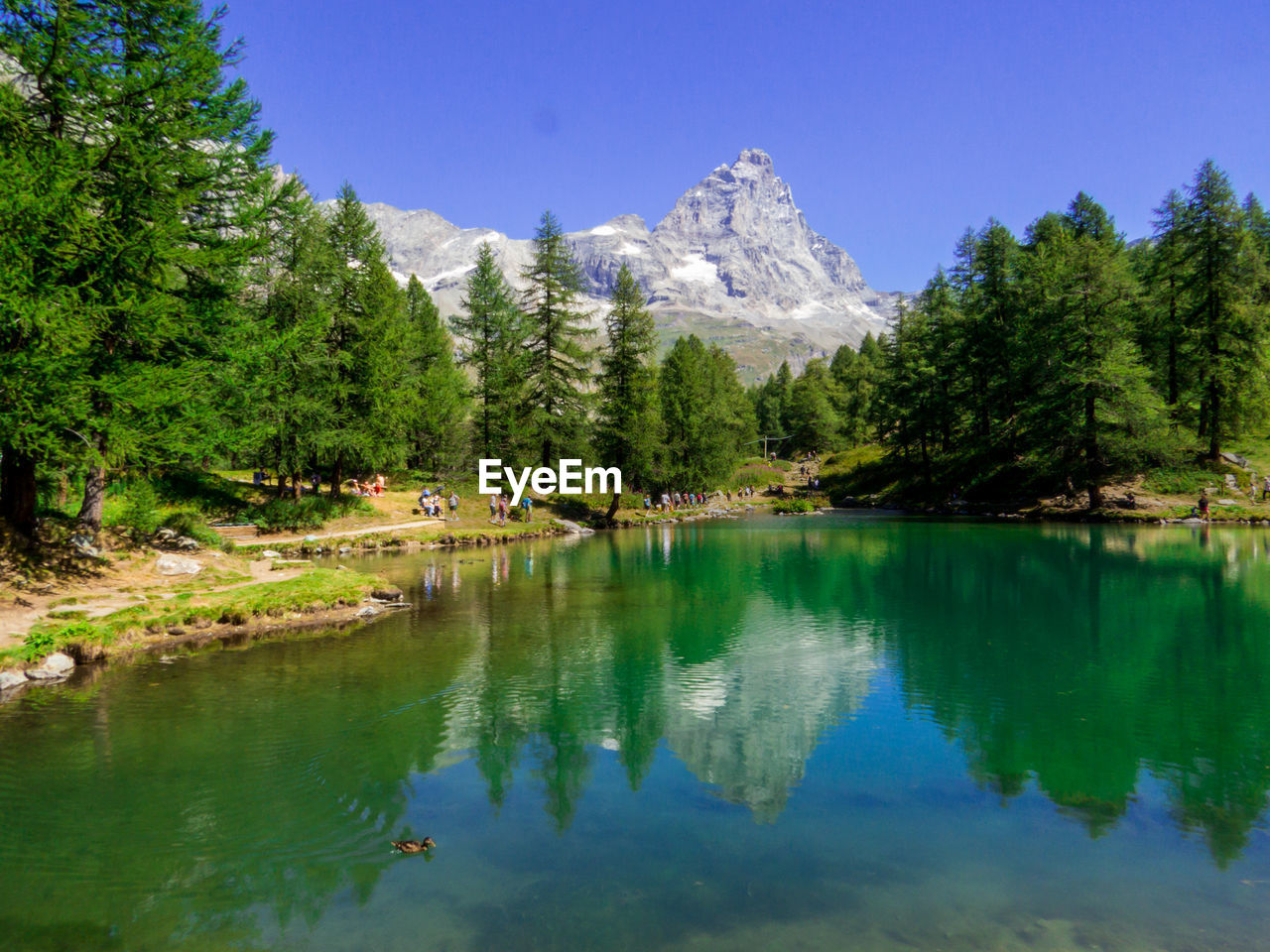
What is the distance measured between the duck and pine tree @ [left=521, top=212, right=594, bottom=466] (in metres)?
42.9

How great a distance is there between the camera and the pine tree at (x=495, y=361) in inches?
2010

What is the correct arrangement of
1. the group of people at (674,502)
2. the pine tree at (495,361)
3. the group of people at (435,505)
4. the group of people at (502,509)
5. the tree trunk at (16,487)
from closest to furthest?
the tree trunk at (16,487), the group of people at (435,505), the group of people at (502,509), the pine tree at (495,361), the group of people at (674,502)

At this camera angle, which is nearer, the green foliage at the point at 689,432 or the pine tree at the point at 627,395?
the pine tree at the point at 627,395

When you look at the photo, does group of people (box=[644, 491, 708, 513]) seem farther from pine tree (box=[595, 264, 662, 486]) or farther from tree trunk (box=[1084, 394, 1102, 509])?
tree trunk (box=[1084, 394, 1102, 509])

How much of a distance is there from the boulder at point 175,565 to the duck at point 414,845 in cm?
1629

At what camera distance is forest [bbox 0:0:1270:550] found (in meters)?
17.0

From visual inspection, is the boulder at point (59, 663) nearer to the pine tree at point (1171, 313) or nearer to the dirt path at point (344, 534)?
the dirt path at point (344, 534)

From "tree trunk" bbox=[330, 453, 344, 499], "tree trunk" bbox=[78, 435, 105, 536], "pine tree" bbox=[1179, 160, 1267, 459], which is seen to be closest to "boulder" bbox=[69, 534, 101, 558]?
"tree trunk" bbox=[78, 435, 105, 536]

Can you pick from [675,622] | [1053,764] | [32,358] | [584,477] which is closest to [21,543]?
[32,358]

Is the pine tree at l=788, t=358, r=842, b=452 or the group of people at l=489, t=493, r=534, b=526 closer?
the group of people at l=489, t=493, r=534, b=526

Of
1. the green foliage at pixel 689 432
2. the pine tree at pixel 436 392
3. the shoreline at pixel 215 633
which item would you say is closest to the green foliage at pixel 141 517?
the shoreline at pixel 215 633

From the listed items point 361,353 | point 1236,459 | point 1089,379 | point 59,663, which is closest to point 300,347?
point 361,353

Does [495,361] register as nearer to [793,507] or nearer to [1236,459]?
[793,507]

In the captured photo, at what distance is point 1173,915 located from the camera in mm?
6449
